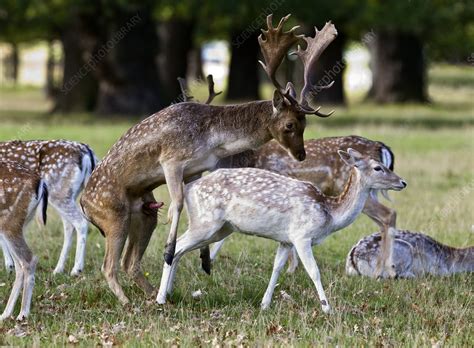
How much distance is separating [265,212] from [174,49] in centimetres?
2429

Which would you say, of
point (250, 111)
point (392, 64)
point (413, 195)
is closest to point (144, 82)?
point (392, 64)

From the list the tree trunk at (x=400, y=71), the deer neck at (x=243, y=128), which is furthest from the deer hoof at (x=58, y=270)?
the tree trunk at (x=400, y=71)

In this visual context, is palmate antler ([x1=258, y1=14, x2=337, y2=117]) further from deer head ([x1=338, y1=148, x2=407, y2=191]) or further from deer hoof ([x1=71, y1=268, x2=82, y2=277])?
deer hoof ([x1=71, y1=268, x2=82, y2=277])

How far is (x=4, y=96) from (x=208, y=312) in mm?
33916

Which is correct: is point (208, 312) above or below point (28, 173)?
below

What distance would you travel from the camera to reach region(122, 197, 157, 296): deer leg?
7.56 meters

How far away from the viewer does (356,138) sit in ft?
30.9

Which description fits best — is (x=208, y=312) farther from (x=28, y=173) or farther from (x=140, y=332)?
(x=28, y=173)

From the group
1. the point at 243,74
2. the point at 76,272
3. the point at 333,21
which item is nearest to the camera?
the point at 76,272

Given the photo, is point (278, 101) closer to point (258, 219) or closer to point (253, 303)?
point (258, 219)

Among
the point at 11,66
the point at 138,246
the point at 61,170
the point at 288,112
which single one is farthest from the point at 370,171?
the point at 11,66

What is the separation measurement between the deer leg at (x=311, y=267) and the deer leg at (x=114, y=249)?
4.06ft

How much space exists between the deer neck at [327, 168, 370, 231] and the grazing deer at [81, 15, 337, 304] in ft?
1.57

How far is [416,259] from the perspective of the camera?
8578mm
